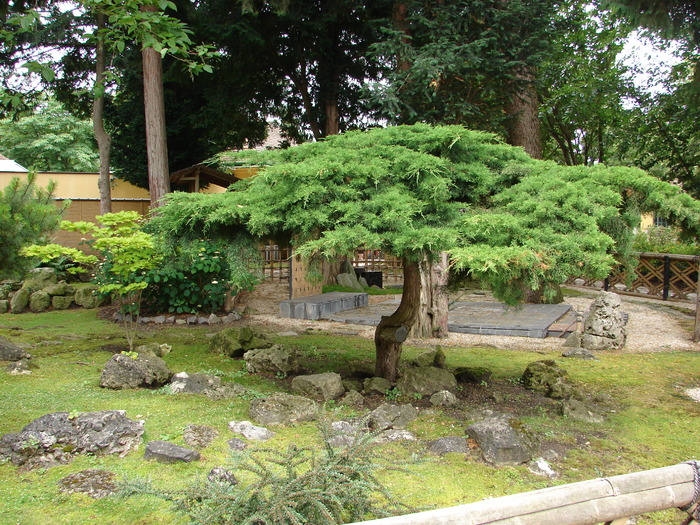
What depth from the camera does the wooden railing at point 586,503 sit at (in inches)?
71.9

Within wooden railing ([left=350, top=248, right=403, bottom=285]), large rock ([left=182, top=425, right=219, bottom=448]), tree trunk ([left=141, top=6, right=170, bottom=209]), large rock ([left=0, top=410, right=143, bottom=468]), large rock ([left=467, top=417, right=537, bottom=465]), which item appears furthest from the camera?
wooden railing ([left=350, top=248, right=403, bottom=285])

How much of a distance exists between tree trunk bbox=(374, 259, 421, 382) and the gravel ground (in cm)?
285

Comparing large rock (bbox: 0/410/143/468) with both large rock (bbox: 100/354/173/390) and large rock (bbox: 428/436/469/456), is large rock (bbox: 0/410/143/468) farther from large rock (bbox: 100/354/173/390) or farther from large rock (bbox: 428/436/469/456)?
large rock (bbox: 428/436/469/456)

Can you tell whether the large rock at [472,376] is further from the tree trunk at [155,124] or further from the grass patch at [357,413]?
the tree trunk at [155,124]

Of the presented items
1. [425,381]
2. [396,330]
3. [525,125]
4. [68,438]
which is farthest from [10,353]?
[525,125]

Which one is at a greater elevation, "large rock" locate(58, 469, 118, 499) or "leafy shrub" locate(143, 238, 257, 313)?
"leafy shrub" locate(143, 238, 257, 313)

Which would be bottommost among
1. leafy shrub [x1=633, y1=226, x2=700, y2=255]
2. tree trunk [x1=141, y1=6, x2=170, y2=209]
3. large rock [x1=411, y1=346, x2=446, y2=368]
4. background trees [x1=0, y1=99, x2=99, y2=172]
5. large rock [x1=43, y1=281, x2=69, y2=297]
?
large rock [x1=411, y1=346, x2=446, y2=368]

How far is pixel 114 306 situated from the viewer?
11945 millimetres

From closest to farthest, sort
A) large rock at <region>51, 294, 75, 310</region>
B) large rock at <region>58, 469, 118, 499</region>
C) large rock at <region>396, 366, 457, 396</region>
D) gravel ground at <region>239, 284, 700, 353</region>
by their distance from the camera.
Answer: large rock at <region>58, 469, 118, 499</region>
large rock at <region>396, 366, 457, 396</region>
gravel ground at <region>239, 284, 700, 353</region>
large rock at <region>51, 294, 75, 310</region>

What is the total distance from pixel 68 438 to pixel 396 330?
10.9 feet

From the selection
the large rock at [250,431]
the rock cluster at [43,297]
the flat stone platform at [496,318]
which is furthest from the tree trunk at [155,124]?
the large rock at [250,431]

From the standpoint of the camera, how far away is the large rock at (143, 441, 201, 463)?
3.94 meters

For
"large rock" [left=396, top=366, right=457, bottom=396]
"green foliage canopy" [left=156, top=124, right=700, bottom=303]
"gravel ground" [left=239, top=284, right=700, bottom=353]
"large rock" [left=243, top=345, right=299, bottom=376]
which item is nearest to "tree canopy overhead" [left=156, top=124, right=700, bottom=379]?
"green foliage canopy" [left=156, top=124, right=700, bottom=303]

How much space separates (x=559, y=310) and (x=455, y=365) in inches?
207
